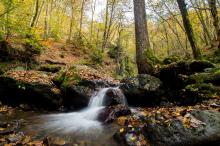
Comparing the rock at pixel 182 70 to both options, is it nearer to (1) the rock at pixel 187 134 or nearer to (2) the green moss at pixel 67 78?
(1) the rock at pixel 187 134

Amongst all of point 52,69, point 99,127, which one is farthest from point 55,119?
point 52,69

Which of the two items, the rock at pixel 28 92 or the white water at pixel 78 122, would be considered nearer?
the white water at pixel 78 122

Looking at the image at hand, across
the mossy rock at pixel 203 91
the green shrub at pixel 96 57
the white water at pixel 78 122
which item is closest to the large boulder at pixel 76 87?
the white water at pixel 78 122

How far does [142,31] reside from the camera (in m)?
11.1

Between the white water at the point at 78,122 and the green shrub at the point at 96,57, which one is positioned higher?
→ the green shrub at the point at 96,57

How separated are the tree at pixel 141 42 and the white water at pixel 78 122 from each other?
1756 millimetres

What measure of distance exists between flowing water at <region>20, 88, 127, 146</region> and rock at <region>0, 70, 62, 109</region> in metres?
1.39

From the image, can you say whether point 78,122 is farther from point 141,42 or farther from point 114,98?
point 141,42

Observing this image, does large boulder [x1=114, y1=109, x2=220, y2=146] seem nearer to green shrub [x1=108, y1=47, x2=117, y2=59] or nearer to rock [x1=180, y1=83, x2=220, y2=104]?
rock [x1=180, y1=83, x2=220, y2=104]

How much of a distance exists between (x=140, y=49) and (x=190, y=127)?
20.6 ft

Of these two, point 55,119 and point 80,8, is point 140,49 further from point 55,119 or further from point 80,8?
point 80,8

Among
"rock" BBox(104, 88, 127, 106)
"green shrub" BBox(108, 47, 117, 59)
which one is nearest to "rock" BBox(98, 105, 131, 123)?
"rock" BBox(104, 88, 127, 106)

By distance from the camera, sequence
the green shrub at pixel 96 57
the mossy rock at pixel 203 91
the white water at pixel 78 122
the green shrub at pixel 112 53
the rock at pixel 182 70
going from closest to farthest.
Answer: the white water at pixel 78 122 → the mossy rock at pixel 203 91 → the rock at pixel 182 70 → the green shrub at pixel 96 57 → the green shrub at pixel 112 53

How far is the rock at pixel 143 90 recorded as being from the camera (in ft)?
32.0
